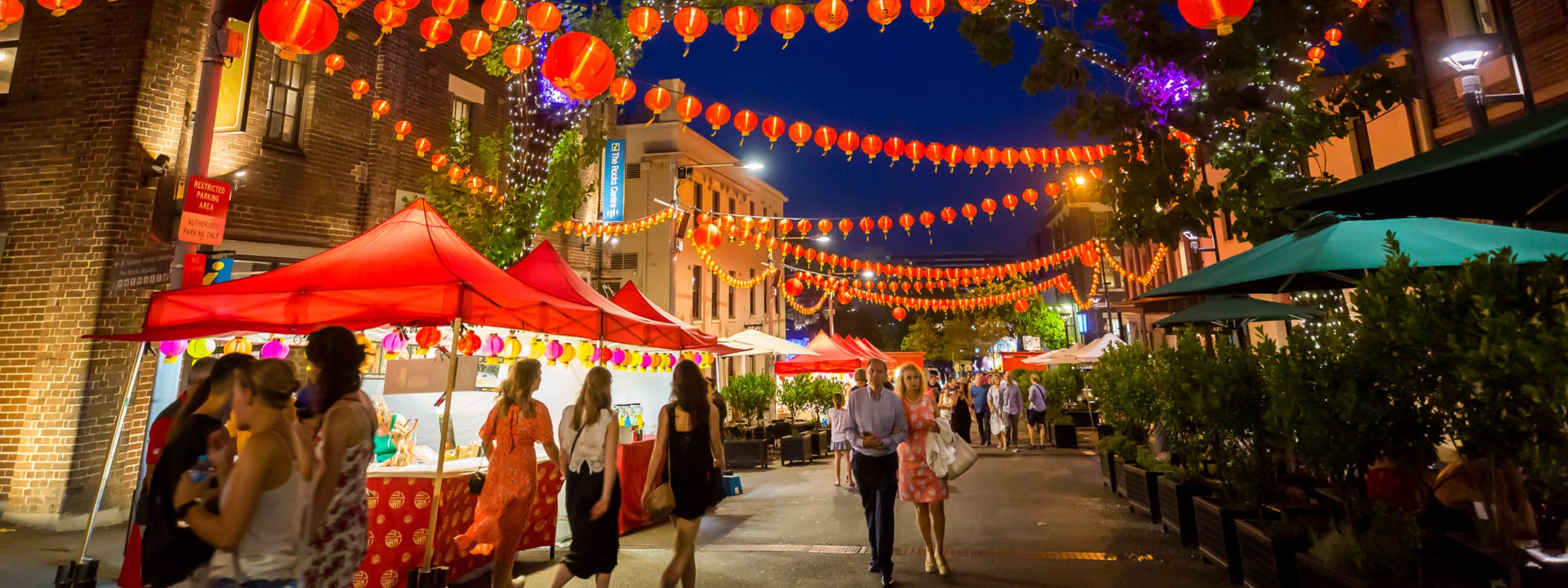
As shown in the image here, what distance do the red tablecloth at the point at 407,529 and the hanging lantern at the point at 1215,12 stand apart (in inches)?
274

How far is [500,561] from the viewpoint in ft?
16.7

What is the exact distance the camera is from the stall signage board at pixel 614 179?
60.4ft

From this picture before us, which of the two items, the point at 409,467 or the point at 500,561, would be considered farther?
the point at 409,467


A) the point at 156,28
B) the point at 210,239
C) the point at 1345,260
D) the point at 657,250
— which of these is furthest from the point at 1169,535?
the point at 657,250

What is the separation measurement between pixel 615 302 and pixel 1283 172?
319 inches

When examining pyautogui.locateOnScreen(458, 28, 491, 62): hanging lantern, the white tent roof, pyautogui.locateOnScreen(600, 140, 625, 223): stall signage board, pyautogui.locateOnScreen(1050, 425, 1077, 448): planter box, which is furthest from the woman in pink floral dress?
pyautogui.locateOnScreen(600, 140, 625, 223): stall signage board

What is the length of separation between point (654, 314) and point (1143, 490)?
6.49 metres

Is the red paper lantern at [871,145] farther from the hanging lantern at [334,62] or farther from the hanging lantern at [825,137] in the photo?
the hanging lantern at [334,62]

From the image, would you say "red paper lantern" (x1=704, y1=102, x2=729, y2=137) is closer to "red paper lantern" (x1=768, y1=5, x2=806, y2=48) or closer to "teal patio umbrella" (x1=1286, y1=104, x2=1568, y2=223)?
"red paper lantern" (x1=768, y1=5, x2=806, y2=48)

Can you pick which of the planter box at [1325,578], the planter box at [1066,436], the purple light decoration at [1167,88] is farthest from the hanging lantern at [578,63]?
the planter box at [1066,436]

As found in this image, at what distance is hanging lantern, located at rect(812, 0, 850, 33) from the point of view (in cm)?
705

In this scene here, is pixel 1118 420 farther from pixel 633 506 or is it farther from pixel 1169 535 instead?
pixel 633 506

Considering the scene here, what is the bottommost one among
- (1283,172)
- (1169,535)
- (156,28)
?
(1169,535)

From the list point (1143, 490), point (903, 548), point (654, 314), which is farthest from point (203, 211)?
point (1143, 490)
